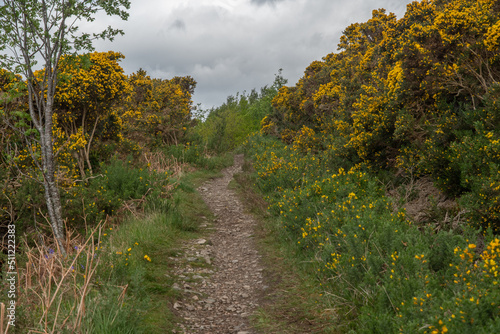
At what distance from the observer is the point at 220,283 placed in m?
5.85

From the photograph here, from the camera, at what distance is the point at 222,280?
19.6ft

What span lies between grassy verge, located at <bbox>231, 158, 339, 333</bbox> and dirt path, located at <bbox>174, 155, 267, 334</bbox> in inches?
7.7

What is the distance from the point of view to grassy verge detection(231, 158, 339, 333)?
13.8 feet

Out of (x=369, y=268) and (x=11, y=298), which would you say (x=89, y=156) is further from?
(x=369, y=268)

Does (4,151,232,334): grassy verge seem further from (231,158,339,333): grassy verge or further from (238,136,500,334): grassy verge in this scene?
(238,136,500,334): grassy verge

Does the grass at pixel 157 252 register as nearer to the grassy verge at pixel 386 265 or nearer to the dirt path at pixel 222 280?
the dirt path at pixel 222 280

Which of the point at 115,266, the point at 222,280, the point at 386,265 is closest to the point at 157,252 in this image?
the point at 222,280

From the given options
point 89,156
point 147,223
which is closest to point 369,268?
point 147,223

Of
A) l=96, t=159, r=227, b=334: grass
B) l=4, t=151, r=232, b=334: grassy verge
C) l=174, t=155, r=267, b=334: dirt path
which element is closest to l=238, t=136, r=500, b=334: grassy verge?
l=174, t=155, r=267, b=334: dirt path

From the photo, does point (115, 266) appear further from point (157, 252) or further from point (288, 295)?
point (288, 295)

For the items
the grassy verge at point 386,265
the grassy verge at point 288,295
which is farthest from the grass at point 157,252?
the grassy verge at point 386,265

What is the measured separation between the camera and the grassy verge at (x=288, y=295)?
4.21 metres

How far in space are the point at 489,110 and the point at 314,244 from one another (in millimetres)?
3312

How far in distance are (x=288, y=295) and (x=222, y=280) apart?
140cm
